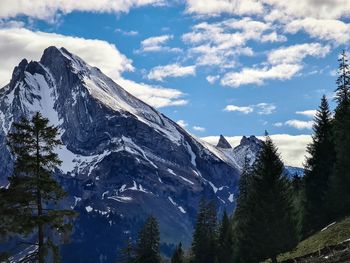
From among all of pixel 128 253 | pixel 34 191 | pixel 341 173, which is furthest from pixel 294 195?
pixel 128 253

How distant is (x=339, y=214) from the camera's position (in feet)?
181

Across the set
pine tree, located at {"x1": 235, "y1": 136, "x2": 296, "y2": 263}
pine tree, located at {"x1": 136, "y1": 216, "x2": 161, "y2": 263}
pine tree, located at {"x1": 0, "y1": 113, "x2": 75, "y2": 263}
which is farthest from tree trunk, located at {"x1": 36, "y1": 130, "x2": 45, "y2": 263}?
pine tree, located at {"x1": 136, "y1": 216, "x2": 161, "y2": 263}

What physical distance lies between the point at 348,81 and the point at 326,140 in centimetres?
925

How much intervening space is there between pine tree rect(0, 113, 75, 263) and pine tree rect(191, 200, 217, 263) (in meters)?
57.7

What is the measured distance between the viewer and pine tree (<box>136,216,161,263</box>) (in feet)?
263

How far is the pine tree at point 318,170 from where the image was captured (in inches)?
2361

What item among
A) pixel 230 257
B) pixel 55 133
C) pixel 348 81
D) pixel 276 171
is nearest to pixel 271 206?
pixel 276 171

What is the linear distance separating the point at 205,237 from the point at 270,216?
45.3 m

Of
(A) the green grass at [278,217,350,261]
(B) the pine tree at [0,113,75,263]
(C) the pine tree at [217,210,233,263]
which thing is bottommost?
(A) the green grass at [278,217,350,261]

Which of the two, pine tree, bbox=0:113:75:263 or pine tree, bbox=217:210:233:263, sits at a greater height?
pine tree, bbox=0:113:75:263

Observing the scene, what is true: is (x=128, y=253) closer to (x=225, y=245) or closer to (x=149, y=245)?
(x=149, y=245)

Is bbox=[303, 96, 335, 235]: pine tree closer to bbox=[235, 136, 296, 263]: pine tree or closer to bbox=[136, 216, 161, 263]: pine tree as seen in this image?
bbox=[235, 136, 296, 263]: pine tree

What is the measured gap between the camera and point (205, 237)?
289 ft

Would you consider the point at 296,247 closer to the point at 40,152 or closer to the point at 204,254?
the point at 40,152
